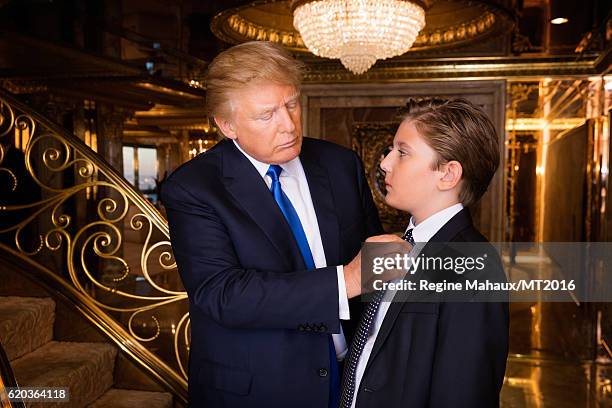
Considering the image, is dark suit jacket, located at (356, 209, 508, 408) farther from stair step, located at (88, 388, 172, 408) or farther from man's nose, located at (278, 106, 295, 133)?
stair step, located at (88, 388, 172, 408)

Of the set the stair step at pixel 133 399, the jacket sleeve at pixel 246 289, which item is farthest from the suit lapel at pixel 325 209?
the stair step at pixel 133 399

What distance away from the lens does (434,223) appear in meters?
1.53

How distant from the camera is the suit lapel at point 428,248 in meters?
1.46

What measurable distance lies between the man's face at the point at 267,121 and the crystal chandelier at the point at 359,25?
93.7 inches

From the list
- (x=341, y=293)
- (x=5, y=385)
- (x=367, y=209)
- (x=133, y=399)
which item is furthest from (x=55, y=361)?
(x=341, y=293)

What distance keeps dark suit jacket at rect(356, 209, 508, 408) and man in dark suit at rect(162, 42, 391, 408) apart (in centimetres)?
16

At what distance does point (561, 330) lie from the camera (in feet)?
20.7

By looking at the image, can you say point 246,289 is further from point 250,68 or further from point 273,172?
point 250,68

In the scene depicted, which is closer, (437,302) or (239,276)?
(437,302)

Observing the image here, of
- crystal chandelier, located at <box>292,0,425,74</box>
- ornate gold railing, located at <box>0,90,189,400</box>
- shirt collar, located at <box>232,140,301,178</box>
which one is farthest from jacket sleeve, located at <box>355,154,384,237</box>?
crystal chandelier, located at <box>292,0,425,74</box>

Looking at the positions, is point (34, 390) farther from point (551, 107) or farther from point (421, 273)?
point (551, 107)

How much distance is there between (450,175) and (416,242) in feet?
0.63

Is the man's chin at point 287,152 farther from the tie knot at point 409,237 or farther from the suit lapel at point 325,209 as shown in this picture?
the tie knot at point 409,237

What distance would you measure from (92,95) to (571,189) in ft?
20.5
